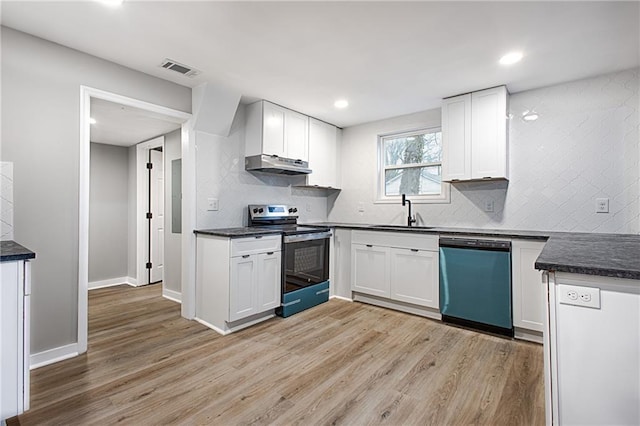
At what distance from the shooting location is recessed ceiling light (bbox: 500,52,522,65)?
2.43m

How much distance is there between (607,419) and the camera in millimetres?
1057

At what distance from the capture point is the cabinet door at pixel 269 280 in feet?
10.1

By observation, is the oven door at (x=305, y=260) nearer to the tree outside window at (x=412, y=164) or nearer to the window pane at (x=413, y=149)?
the tree outside window at (x=412, y=164)

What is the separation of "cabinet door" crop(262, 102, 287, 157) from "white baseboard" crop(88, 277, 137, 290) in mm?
3031

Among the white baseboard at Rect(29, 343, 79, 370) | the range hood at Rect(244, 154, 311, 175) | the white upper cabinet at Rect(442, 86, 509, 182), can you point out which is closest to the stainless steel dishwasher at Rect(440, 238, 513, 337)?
the white upper cabinet at Rect(442, 86, 509, 182)

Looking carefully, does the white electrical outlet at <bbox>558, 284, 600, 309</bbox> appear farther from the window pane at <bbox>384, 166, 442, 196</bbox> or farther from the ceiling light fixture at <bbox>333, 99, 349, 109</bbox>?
the ceiling light fixture at <bbox>333, 99, 349, 109</bbox>

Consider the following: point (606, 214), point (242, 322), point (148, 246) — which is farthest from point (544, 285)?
point (148, 246)

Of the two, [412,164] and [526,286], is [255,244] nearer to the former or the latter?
[412,164]

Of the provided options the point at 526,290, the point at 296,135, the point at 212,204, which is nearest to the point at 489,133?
the point at 526,290

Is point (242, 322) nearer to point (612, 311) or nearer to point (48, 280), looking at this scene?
point (48, 280)

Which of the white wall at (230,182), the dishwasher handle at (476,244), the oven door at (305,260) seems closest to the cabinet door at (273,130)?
the white wall at (230,182)

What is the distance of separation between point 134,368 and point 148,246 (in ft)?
9.41

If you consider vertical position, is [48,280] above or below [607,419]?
above

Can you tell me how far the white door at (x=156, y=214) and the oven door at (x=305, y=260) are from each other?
248cm
